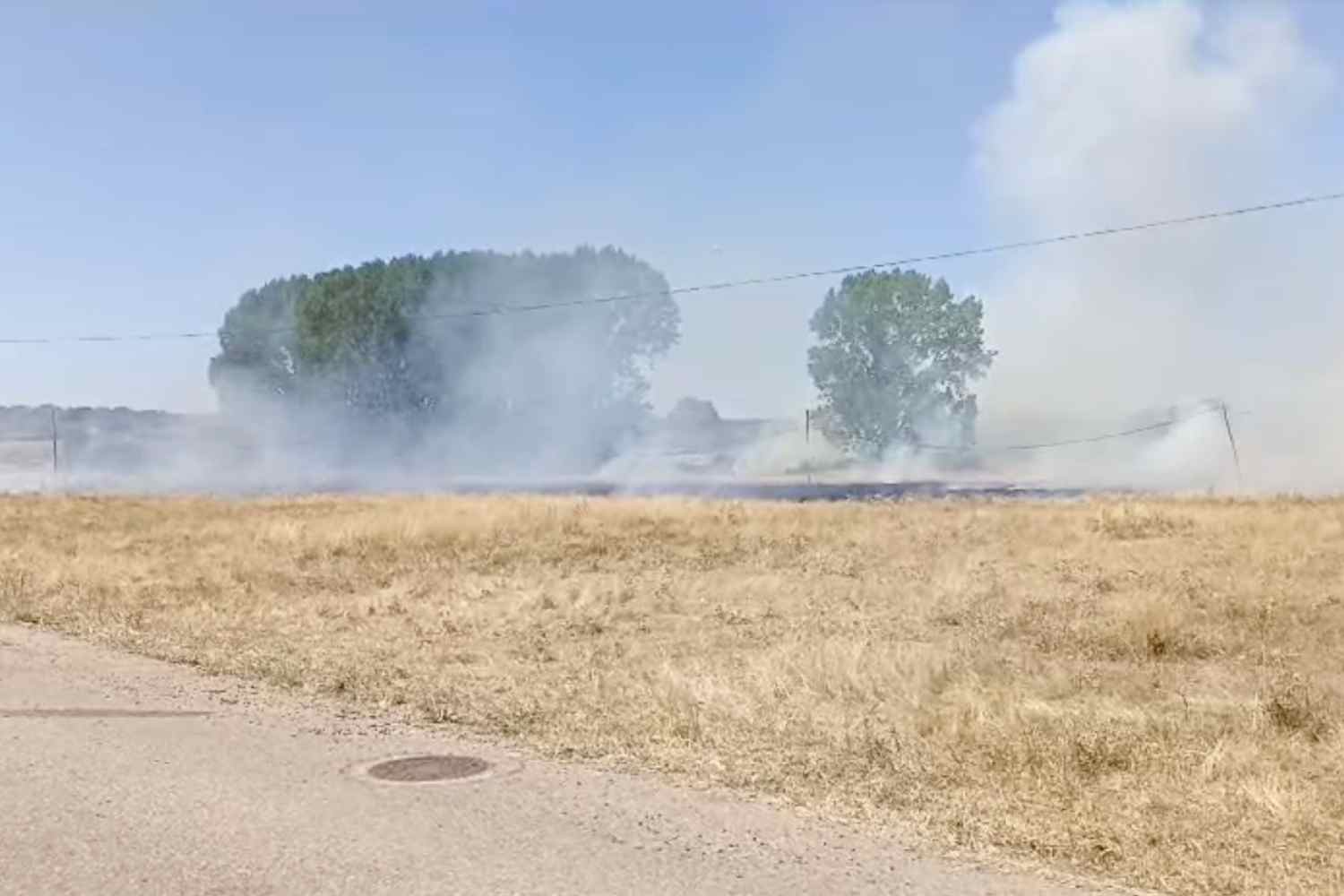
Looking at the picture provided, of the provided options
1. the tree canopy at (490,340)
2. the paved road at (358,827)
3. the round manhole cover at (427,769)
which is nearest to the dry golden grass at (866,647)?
the paved road at (358,827)

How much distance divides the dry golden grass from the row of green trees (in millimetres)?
42450

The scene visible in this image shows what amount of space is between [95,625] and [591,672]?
18.0ft

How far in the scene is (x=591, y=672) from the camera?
10523 millimetres

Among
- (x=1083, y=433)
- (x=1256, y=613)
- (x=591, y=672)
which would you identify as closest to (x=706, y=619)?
(x=591, y=672)

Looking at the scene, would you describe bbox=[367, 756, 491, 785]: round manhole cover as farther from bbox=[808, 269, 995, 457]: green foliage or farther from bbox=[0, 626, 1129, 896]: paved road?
bbox=[808, 269, 995, 457]: green foliage

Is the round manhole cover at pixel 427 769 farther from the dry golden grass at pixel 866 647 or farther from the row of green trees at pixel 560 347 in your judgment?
the row of green trees at pixel 560 347

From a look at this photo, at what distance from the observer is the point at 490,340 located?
6950 centimetres

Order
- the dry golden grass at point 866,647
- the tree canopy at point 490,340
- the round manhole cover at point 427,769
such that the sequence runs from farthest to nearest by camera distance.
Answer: the tree canopy at point 490,340 < the round manhole cover at point 427,769 < the dry golden grass at point 866,647

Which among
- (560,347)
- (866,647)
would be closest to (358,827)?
(866,647)

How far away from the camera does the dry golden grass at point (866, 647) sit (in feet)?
20.1

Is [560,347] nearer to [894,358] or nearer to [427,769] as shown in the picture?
[894,358]

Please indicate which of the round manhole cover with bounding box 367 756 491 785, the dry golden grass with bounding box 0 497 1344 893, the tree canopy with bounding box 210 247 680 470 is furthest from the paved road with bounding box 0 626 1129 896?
the tree canopy with bounding box 210 247 680 470

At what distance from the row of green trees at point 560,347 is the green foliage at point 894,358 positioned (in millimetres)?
70

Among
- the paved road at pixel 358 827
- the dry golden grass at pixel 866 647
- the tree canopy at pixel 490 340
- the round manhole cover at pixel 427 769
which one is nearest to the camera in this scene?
the paved road at pixel 358 827
